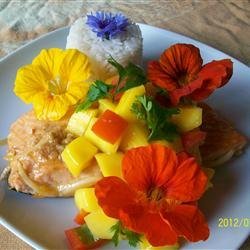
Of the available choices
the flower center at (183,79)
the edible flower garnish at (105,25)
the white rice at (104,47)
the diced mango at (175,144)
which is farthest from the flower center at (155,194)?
the edible flower garnish at (105,25)

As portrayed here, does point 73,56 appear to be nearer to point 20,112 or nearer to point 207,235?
point 20,112

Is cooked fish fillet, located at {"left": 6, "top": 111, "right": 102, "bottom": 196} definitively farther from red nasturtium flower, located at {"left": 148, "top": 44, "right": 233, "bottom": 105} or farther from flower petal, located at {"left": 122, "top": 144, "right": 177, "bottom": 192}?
red nasturtium flower, located at {"left": 148, "top": 44, "right": 233, "bottom": 105}

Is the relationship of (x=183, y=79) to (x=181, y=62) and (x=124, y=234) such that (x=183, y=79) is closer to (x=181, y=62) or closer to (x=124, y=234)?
(x=181, y=62)

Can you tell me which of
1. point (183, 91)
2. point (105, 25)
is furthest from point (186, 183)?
point (105, 25)

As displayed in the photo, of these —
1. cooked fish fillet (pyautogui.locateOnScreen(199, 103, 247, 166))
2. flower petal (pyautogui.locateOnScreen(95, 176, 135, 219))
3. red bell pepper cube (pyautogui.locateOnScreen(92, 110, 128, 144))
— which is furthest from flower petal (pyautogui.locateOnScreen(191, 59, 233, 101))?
flower petal (pyautogui.locateOnScreen(95, 176, 135, 219))

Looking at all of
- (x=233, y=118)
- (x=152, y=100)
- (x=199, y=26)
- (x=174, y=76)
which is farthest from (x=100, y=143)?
(x=199, y=26)
